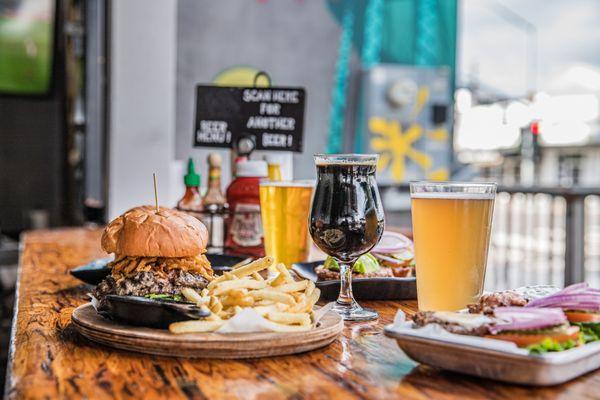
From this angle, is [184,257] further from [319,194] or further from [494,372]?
[494,372]

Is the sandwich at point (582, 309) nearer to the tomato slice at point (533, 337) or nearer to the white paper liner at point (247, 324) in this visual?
the tomato slice at point (533, 337)

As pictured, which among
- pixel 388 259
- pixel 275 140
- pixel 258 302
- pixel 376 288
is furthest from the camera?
pixel 275 140

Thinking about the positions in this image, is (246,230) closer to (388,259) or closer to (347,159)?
(388,259)

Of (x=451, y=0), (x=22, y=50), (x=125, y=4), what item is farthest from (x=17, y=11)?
(x=451, y=0)

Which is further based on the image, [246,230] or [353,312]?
[246,230]

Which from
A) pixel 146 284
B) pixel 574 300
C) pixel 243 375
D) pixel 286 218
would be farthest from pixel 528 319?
pixel 286 218

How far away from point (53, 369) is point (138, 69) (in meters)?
3.33

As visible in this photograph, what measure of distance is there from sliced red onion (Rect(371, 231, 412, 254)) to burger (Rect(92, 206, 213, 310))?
422 mm

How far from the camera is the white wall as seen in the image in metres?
3.97

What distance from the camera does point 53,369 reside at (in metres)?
0.89

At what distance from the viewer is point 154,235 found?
1200mm

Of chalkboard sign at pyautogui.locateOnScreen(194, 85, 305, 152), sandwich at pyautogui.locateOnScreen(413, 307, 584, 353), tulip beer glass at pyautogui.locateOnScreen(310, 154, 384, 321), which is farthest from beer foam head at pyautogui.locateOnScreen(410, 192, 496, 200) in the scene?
chalkboard sign at pyautogui.locateOnScreen(194, 85, 305, 152)

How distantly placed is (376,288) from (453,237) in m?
0.24

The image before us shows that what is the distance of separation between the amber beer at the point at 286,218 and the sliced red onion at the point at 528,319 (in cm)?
84
